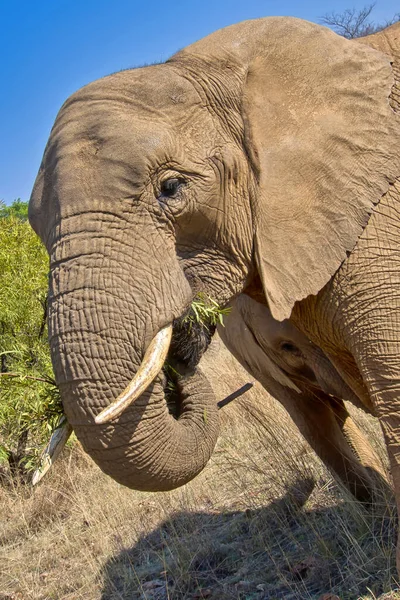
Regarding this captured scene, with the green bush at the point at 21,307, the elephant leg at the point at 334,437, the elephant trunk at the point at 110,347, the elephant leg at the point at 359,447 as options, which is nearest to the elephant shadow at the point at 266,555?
the elephant leg at the point at 334,437

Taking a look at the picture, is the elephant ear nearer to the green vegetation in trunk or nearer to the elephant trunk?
the green vegetation in trunk

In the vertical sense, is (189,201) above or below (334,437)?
above

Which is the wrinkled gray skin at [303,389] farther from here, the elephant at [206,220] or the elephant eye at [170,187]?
the elephant eye at [170,187]

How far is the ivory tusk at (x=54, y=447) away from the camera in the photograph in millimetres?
3270

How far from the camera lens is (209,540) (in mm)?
5141

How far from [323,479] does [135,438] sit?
2982 millimetres

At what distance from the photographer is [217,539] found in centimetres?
523

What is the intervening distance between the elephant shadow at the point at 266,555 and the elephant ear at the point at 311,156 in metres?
1.63

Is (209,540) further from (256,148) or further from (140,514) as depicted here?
(256,148)

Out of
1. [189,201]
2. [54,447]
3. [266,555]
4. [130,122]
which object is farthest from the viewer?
[266,555]

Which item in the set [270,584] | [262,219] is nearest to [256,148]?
[262,219]

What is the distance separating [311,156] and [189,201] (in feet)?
2.00

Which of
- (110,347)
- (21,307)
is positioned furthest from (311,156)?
(21,307)

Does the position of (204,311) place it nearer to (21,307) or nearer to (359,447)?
(359,447)
